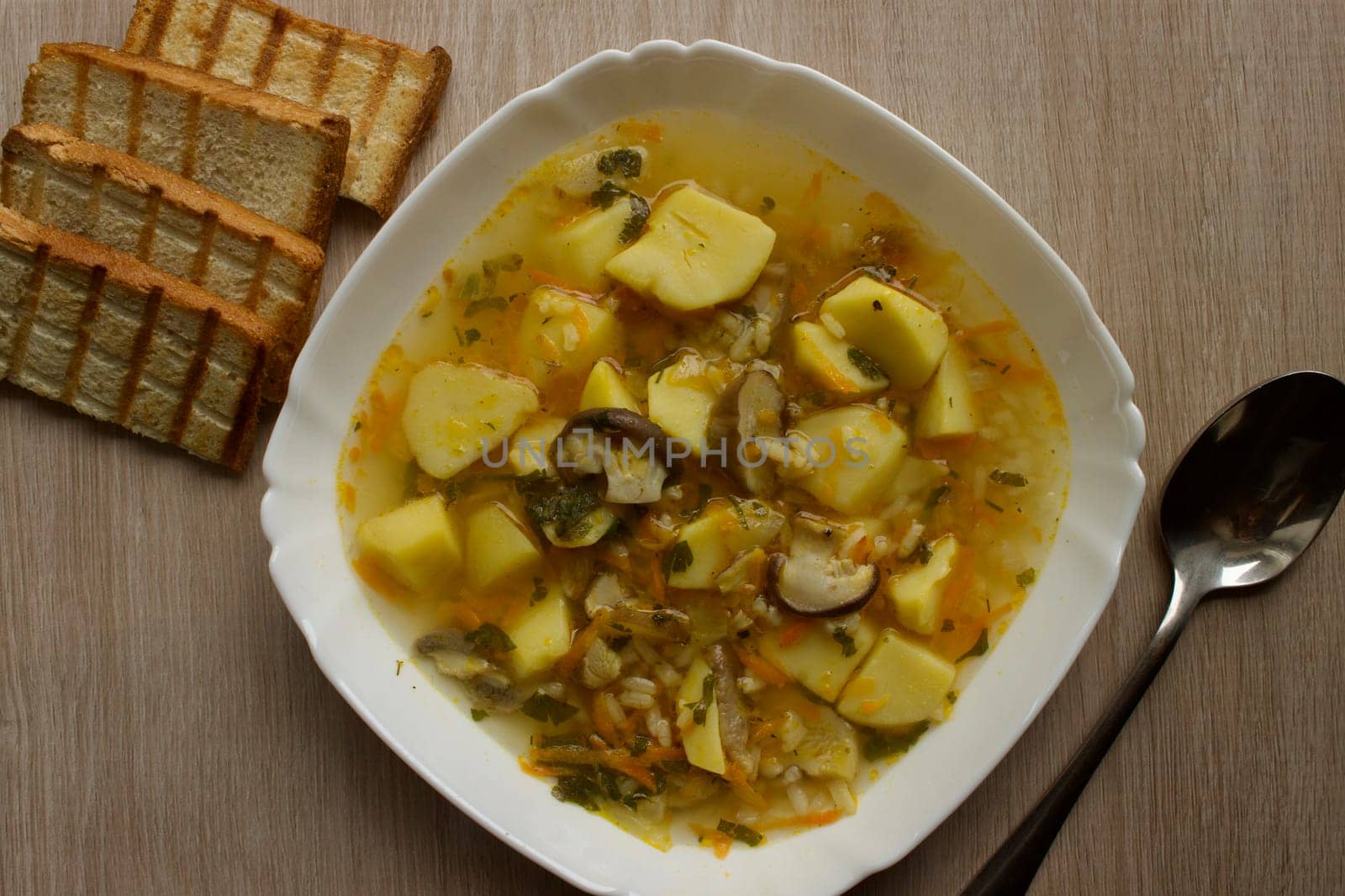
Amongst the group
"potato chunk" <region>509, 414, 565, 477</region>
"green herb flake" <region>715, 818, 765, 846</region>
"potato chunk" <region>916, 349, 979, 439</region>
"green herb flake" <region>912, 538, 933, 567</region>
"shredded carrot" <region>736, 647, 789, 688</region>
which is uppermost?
"potato chunk" <region>916, 349, 979, 439</region>

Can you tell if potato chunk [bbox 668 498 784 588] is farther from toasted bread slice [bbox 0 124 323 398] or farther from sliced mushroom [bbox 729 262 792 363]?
toasted bread slice [bbox 0 124 323 398]

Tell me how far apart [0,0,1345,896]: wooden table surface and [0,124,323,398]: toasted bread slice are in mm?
176

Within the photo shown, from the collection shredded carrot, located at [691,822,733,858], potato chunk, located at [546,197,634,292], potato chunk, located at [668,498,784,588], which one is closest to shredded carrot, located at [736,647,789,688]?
potato chunk, located at [668,498,784,588]

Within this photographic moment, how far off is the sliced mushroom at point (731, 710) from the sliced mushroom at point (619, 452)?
52 cm

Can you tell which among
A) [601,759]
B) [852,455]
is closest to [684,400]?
[852,455]

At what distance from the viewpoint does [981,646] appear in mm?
2457

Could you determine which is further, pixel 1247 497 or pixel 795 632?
pixel 1247 497

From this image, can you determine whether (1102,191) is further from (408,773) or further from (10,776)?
(10,776)

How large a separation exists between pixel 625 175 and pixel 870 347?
2.90ft

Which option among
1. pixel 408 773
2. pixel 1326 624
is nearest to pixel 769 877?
pixel 408 773

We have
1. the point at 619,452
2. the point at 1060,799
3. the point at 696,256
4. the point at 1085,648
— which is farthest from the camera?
the point at 1085,648

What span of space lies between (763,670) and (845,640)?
247 mm

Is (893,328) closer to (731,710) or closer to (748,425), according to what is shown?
(748,425)

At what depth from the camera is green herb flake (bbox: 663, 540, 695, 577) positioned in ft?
7.64
